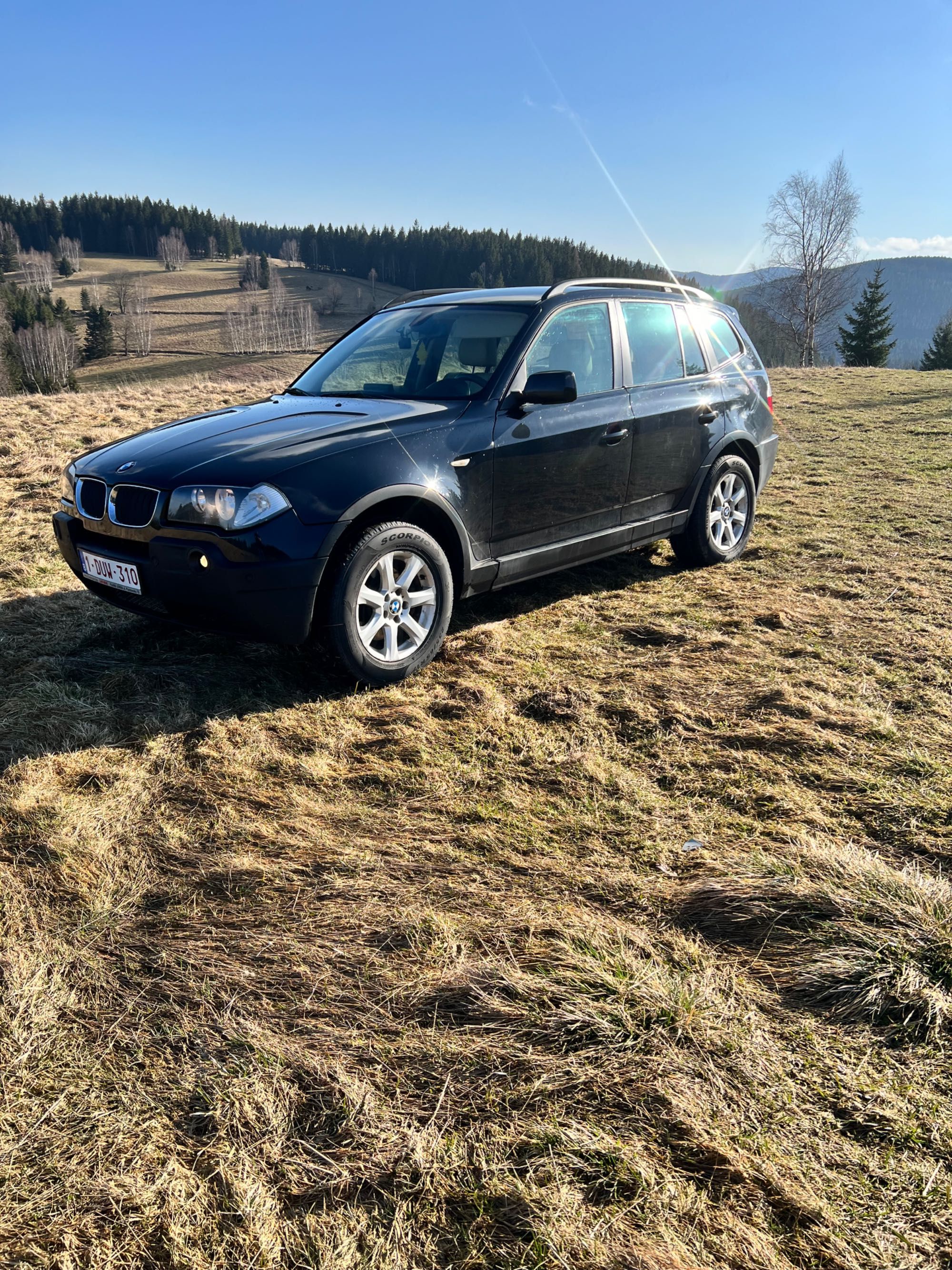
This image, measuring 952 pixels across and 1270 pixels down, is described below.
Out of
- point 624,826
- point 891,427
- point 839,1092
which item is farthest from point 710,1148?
point 891,427

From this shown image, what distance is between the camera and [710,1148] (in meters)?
1.59

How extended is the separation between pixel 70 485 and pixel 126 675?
1.00 metres

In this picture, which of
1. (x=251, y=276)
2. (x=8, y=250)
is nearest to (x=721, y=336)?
(x=251, y=276)

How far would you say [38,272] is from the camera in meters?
104

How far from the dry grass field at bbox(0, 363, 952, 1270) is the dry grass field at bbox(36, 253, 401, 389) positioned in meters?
62.5

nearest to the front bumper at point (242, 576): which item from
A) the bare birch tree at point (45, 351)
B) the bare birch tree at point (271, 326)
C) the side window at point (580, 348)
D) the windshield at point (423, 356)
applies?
the windshield at point (423, 356)

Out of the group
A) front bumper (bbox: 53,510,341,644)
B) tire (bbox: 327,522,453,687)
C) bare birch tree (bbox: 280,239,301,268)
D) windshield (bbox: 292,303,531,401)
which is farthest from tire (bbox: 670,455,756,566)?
bare birch tree (bbox: 280,239,301,268)

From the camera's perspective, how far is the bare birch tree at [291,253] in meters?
126

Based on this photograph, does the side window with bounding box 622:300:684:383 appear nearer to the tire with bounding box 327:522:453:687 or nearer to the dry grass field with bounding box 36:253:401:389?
the tire with bounding box 327:522:453:687

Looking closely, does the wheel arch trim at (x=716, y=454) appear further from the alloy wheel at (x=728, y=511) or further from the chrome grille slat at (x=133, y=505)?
the chrome grille slat at (x=133, y=505)

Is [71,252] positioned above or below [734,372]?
above

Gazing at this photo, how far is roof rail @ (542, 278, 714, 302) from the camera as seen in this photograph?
15.4 ft

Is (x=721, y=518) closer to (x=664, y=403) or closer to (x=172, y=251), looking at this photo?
(x=664, y=403)

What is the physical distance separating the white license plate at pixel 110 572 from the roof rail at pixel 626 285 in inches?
106
